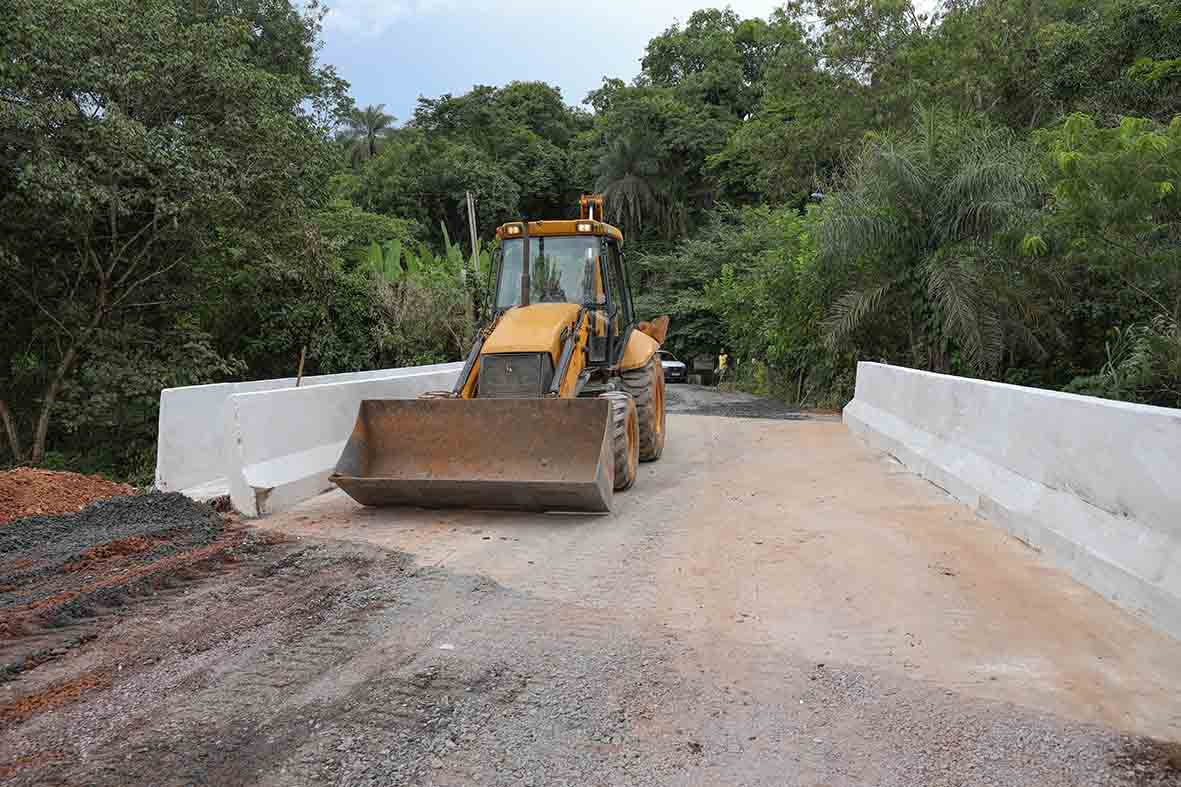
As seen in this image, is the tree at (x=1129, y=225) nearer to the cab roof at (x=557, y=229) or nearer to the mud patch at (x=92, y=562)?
the cab roof at (x=557, y=229)

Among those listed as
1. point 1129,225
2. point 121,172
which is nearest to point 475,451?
point 1129,225

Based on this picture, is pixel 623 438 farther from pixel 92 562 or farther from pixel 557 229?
pixel 92 562

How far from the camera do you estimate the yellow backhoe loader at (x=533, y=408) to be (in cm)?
730

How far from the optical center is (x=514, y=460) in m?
7.62

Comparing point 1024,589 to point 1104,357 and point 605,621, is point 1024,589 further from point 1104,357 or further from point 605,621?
point 1104,357

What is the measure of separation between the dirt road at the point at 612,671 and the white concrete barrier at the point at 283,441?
99 cm

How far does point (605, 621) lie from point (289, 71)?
2765 centimetres

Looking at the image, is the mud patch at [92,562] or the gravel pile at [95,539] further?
the gravel pile at [95,539]

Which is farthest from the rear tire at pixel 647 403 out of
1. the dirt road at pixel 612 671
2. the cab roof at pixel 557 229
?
the dirt road at pixel 612 671

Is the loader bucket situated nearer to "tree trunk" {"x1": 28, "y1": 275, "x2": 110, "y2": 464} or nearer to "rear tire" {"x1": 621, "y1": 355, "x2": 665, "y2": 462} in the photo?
"rear tire" {"x1": 621, "y1": 355, "x2": 665, "y2": 462}

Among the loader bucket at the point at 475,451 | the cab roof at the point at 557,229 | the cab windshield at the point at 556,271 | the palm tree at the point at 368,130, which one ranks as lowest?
the loader bucket at the point at 475,451

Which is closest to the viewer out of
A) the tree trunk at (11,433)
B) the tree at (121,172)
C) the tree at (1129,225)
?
the tree at (1129,225)

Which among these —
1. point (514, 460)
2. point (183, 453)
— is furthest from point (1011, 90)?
point (183, 453)

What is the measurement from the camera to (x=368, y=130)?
236ft
